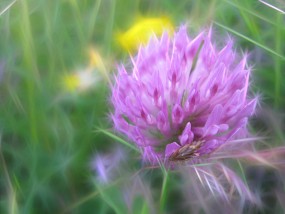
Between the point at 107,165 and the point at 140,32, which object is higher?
the point at 140,32

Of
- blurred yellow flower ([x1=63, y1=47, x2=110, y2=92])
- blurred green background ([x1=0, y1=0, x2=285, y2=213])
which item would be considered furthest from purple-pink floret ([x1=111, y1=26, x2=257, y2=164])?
blurred yellow flower ([x1=63, y1=47, x2=110, y2=92])

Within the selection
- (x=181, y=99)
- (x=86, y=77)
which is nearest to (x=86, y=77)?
(x=86, y=77)

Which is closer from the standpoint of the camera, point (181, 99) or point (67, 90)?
point (181, 99)

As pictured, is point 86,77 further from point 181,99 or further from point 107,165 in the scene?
point 181,99

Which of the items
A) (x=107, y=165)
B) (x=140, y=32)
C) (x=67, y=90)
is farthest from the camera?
(x=140, y=32)

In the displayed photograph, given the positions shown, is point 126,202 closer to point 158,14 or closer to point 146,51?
point 146,51

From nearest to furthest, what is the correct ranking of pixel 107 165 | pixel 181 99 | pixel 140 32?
pixel 181 99, pixel 107 165, pixel 140 32

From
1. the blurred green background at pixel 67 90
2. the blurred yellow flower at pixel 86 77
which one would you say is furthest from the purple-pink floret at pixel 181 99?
the blurred yellow flower at pixel 86 77
